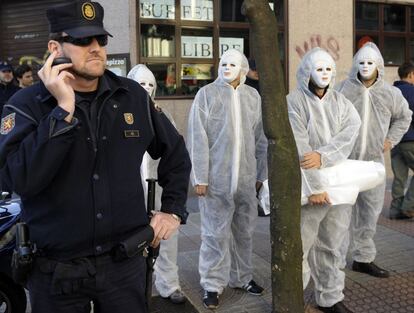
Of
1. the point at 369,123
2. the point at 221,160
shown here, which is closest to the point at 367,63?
the point at 369,123

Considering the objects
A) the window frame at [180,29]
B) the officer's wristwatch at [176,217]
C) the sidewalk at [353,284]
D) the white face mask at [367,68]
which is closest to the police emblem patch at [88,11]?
the officer's wristwatch at [176,217]

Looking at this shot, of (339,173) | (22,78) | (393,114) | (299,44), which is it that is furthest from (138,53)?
(339,173)

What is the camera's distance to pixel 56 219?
2.02m

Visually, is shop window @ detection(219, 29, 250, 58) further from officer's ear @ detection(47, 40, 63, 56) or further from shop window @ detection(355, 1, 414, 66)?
officer's ear @ detection(47, 40, 63, 56)

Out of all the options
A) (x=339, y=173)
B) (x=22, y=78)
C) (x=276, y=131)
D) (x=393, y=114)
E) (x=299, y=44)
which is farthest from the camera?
(x=299, y=44)

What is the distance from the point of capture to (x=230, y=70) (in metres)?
3.96

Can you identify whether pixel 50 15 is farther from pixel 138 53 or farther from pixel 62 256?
pixel 138 53

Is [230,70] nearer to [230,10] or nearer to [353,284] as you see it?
[353,284]

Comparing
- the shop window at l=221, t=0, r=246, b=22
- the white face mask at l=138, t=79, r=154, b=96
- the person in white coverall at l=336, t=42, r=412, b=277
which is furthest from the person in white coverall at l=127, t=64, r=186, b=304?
the shop window at l=221, t=0, r=246, b=22

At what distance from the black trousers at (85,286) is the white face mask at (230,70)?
2106 mm

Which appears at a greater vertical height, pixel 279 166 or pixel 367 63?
pixel 367 63

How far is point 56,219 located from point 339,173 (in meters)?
2.27

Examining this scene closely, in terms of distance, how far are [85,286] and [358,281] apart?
296 centimetres

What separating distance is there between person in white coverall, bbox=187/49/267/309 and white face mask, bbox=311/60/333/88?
534 millimetres
